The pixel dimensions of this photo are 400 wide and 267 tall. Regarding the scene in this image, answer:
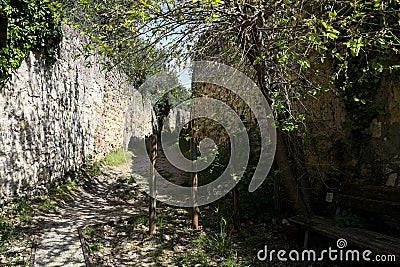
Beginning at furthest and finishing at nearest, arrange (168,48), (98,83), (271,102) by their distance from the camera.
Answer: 1. (98,83)
2. (271,102)
3. (168,48)

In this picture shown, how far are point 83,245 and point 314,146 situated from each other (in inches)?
113

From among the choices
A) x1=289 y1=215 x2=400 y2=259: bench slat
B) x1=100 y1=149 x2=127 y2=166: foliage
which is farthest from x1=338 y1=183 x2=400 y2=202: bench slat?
x1=100 y1=149 x2=127 y2=166: foliage

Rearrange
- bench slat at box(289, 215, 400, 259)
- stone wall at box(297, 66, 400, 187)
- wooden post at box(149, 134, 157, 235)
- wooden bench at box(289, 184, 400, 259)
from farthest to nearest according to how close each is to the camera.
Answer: wooden post at box(149, 134, 157, 235)
stone wall at box(297, 66, 400, 187)
wooden bench at box(289, 184, 400, 259)
bench slat at box(289, 215, 400, 259)

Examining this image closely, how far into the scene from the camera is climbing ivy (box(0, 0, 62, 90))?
396cm

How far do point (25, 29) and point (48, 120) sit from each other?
1.52 meters

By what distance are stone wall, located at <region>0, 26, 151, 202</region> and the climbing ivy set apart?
0.81ft

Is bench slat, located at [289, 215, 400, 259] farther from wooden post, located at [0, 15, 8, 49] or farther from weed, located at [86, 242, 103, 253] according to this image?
wooden post, located at [0, 15, 8, 49]

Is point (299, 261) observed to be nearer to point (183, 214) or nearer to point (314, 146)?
point (314, 146)

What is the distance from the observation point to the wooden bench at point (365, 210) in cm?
289

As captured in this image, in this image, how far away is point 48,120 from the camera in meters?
5.39

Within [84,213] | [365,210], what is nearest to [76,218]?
[84,213]

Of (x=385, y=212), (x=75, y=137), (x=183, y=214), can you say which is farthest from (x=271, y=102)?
(x=75, y=137)

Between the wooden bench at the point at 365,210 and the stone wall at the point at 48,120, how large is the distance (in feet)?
8.79

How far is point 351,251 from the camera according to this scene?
10.7ft
